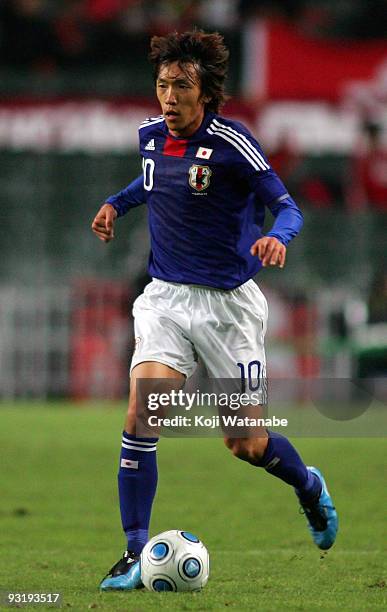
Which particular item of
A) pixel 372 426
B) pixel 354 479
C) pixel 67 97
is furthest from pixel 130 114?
pixel 354 479

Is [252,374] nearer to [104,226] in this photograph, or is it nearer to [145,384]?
[145,384]

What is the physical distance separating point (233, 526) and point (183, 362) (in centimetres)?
231

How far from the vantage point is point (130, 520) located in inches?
241

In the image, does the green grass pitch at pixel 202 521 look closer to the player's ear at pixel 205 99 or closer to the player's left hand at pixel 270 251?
the player's left hand at pixel 270 251

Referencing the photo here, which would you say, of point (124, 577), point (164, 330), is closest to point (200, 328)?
point (164, 330)

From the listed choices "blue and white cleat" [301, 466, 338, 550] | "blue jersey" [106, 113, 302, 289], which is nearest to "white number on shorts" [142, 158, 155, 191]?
"blue jersey" [106, 113, 302, 289]

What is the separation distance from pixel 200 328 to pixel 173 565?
1126 mm

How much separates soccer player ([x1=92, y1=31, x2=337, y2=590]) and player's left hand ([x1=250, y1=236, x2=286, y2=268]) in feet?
1.26

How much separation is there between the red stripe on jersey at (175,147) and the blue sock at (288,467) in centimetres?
137

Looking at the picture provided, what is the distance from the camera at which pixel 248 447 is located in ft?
20.9

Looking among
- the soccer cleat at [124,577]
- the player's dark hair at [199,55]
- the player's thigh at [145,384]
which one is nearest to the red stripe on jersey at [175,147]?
the player's dark hair at [199,55]

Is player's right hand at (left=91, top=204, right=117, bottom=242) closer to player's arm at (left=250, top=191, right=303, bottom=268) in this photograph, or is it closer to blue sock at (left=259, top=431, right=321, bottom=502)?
player's arm at (left=250, top=191, right=303, bottom=268)

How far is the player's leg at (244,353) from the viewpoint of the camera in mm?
6367

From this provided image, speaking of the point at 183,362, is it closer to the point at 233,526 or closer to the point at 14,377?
the point at 233,526
